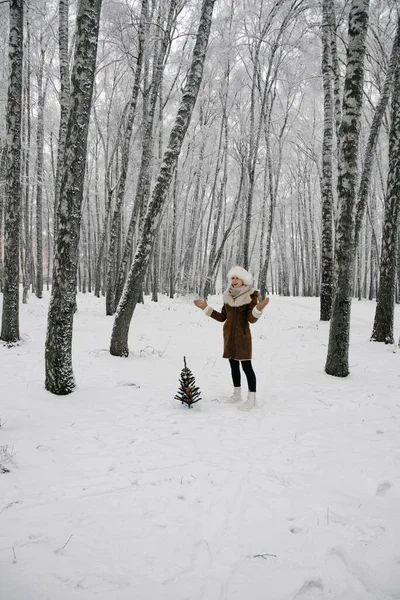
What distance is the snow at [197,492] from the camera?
163 cm

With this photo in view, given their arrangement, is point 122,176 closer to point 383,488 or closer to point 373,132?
point 373,132

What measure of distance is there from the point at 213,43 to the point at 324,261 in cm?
1042

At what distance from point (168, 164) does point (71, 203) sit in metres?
2.26

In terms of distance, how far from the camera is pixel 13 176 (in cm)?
616

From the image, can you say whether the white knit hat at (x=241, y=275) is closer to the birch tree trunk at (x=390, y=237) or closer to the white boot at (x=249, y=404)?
the white boot at (x=249, y=404)

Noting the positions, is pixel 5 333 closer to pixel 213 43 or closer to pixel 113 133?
pixel 113 133

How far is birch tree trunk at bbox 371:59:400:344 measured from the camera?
6754mm

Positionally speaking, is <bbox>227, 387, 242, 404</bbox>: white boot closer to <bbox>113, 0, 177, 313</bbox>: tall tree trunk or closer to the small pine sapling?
the small pine sapling

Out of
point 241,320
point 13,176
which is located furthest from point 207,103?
point 241,320

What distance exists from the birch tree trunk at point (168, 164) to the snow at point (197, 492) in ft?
5.00

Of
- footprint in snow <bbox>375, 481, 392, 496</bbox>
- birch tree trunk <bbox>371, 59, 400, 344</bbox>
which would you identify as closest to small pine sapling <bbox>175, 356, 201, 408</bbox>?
footprint in snow <bbox>375, 481, 392, 496</bbox>

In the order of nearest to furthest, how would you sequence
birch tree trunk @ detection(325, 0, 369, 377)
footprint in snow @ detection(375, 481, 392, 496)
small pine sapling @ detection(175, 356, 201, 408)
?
footprint in snow @ detection(375, 481, 392, 496), small pine sapling @ detection(175, 356, 201, 408), birch tree trunk @ detection(325, 0, 369, 377)

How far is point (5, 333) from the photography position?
6.38 metres

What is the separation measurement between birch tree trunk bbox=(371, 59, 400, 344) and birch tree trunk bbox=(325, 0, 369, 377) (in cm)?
247
